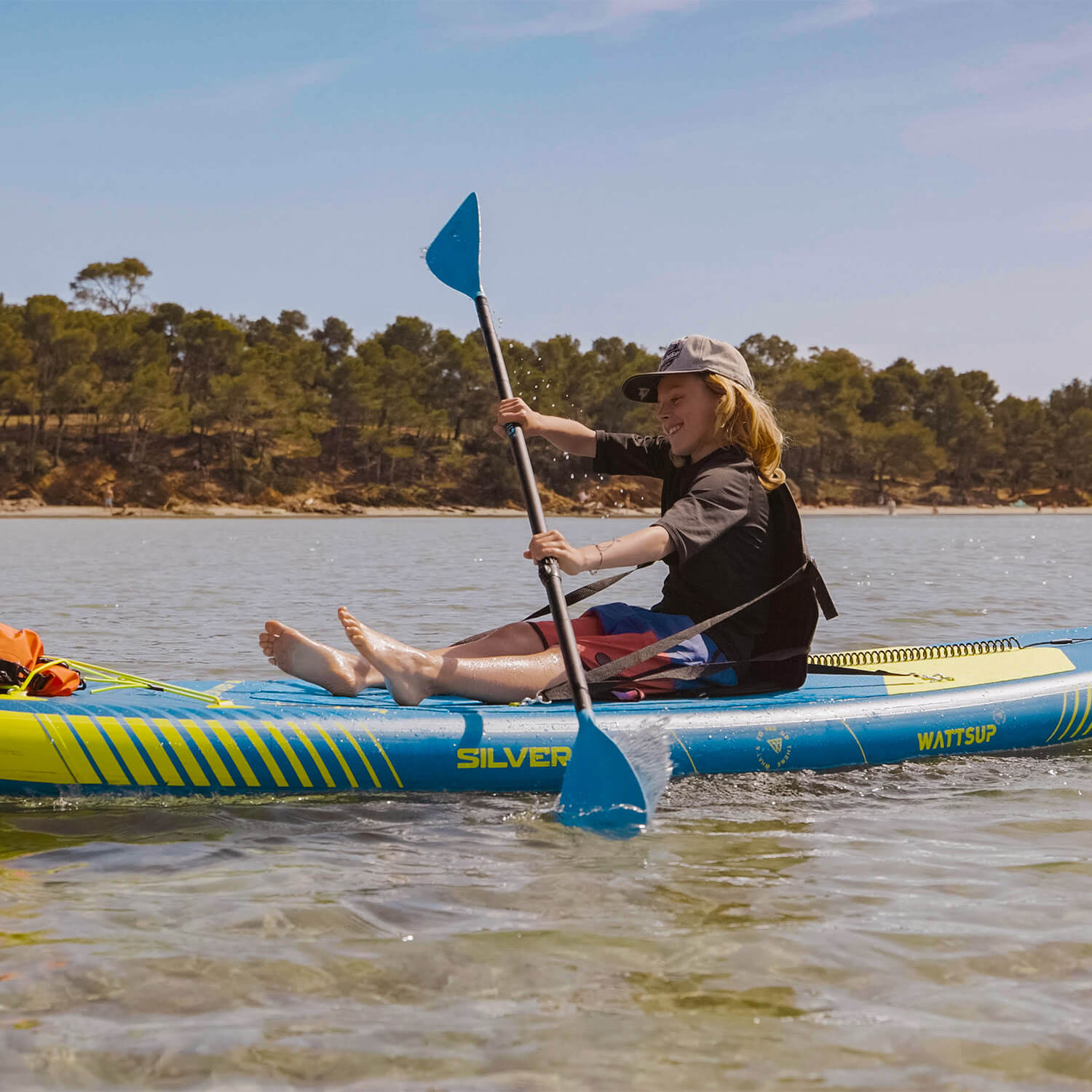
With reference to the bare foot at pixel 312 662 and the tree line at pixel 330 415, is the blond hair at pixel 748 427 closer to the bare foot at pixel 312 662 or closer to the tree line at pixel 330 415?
the bare foot at pixel 312 662

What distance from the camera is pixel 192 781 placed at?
3.93m

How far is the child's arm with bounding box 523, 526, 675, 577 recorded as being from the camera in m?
3.72

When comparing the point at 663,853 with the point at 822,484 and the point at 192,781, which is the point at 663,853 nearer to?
the point at 192,781

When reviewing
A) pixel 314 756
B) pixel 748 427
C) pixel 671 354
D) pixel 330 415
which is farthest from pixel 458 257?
pixel 330 415

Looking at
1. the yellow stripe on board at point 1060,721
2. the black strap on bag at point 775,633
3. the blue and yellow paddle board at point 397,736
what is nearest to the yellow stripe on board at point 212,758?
the blue and yellow paddle board at point 397,736

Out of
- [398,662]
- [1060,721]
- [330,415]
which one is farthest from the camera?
[330,415]

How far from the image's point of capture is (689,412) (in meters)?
4.20

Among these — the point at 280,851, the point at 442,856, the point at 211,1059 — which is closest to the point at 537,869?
the point at 442,856

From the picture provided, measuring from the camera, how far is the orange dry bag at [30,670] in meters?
4.05

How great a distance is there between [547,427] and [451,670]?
973mm

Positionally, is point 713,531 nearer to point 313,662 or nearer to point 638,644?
point 638,644

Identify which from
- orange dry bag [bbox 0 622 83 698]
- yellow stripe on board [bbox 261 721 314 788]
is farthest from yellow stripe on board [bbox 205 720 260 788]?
orange dry bag [bbox 0 622 83 698]

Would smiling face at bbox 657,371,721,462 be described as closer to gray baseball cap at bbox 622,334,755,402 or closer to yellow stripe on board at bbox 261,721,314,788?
gray baseball cap at bbox 622,334,755,402

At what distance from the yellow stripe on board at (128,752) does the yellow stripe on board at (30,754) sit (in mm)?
152
